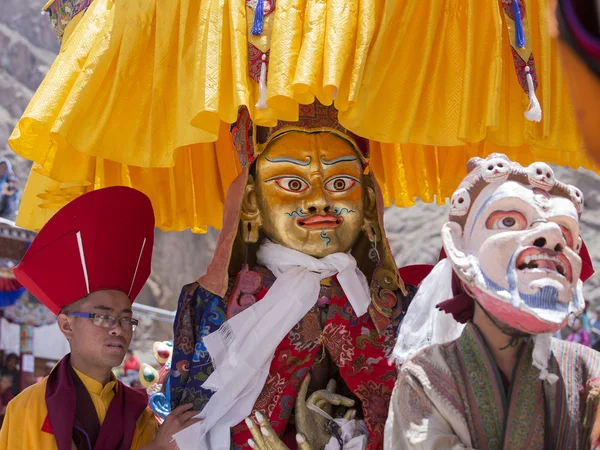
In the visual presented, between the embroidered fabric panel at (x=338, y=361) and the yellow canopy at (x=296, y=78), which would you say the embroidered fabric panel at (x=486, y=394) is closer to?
the yellow canopy at (x=296, y=78)

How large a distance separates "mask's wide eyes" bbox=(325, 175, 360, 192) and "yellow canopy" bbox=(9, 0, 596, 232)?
51 cm

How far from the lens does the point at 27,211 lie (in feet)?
15.0

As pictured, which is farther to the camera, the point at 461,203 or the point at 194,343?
the point at 194,343

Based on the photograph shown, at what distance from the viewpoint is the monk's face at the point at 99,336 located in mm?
3881

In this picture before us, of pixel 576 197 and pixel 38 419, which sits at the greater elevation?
pixel 576 197

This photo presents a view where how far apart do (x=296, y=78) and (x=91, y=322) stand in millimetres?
1451

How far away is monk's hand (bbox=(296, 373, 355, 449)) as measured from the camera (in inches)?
145

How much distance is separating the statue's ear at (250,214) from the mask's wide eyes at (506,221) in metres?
1.43

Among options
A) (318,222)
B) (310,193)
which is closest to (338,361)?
(318,222)

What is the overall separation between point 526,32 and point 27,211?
8.33 feet

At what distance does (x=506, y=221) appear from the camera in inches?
110

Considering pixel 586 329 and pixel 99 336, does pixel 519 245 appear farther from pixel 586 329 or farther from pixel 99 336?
pixel 586 329

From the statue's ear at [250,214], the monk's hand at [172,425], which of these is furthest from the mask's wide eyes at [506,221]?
the monk's hand at [172,425]

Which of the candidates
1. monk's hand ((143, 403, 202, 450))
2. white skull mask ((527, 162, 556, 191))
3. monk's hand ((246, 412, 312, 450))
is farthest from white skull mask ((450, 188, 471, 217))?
monk's hand ((143, 403, 202, 450))
